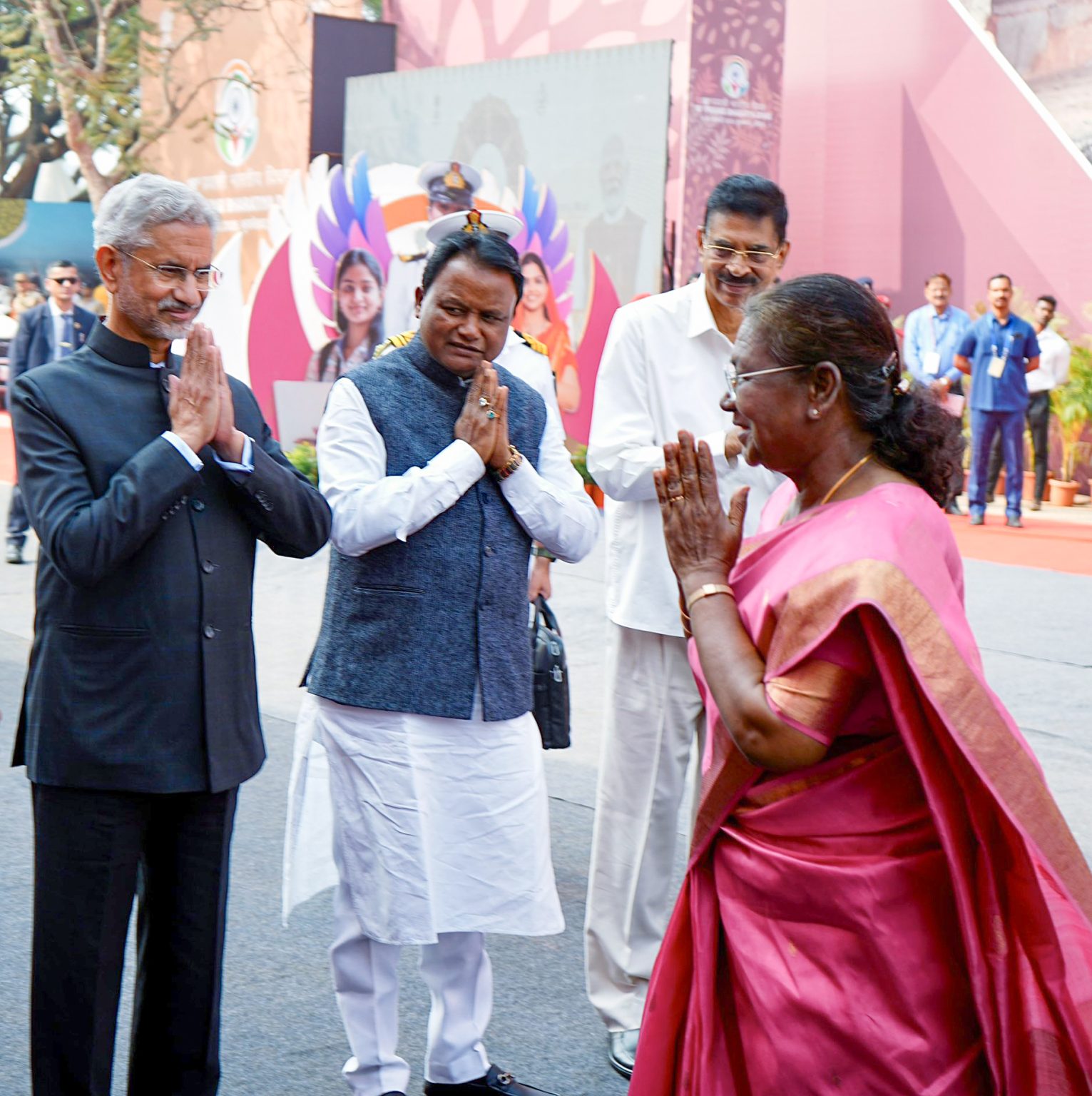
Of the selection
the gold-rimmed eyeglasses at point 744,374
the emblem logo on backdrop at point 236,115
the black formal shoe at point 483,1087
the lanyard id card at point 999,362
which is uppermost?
the emblem logo on backdrop at point 236,115

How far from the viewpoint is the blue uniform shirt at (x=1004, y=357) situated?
13.7 meters

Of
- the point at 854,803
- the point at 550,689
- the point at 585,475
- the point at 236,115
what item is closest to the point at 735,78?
the point at 585,475

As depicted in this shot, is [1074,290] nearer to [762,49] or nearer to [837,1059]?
[762,49]

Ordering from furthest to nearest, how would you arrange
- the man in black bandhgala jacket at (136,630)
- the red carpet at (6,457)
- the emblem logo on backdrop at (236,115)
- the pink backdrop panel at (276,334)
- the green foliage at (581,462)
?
the emblem logo on backdrop at (236,115), the pink backdrop panel at (276,334), the red carpet at (6,457), the green foliage at (581,462), the man in black bandhgala jacket at (136,630)

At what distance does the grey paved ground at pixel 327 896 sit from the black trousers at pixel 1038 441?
20.0 feet

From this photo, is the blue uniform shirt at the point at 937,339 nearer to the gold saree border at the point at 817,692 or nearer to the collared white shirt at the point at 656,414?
the collared white shirt at the point at 656,414

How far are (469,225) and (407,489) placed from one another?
68 centimetres

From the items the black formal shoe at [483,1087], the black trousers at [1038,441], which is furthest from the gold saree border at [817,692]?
the black trousers at [1038,441]

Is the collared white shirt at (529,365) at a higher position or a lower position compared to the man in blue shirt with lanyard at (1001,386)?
lower

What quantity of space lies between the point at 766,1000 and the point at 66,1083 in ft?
4.58

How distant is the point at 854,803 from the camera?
7.56 ft

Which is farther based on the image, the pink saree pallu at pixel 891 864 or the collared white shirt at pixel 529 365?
the collared white shirt at pixel 529 365

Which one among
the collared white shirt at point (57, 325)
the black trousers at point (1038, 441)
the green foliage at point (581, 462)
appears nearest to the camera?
the collared white shirt at point (57, 325)

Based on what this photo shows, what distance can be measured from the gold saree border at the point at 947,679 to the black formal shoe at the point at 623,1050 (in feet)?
5.93
